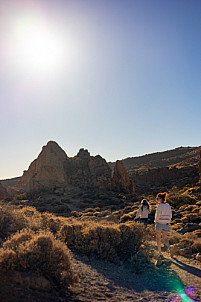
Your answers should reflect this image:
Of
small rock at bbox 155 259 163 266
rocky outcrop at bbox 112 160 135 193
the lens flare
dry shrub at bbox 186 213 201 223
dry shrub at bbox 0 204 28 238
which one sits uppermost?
rocky outcrop at bbox 112 160 135 193

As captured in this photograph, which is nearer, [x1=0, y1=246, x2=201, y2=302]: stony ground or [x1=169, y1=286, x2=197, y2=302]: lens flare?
[x1=0, y1=246, x2=201, y2=302]: stony ground

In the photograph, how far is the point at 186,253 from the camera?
7340 mm

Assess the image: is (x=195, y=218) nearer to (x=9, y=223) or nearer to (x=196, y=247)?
(x=196, y=247)

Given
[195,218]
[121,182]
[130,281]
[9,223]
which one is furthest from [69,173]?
[130,281]

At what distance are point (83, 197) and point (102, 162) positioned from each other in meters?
10.1

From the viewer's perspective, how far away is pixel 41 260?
3.67 m

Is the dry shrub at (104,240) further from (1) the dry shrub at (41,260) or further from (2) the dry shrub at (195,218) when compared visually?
(2) the dry shrub at (195,218)

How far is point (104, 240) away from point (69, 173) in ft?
97.2

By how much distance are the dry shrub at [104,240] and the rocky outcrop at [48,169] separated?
2498cm

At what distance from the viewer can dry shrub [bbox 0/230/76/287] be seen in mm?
3510

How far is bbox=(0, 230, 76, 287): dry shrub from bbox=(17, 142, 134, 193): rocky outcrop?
27367 mm

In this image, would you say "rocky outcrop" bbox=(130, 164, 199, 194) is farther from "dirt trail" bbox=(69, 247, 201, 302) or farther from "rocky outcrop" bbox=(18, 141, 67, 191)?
"dirt trail" bbox=(69, 247, 201, 302)

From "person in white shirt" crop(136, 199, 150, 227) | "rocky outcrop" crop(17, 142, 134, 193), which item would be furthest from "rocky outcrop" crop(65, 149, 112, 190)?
"person in white shirt" crop(136, 199, 150, 227)

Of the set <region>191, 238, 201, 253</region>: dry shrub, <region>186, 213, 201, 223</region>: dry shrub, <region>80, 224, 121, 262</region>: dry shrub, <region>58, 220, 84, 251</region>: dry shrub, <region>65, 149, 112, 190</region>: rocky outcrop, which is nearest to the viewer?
<region>80, 224, 121, 262</region>: dry shrub
